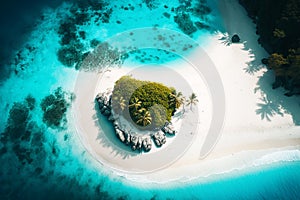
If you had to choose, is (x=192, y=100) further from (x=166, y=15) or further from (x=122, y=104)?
(x=166, y=15)

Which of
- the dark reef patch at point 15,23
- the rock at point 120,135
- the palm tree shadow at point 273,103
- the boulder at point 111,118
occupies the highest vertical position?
the dark reef patch at point 15,23

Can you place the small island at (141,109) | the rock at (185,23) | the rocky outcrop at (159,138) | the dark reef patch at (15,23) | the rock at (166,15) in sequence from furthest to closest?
the rock at (166,15)
the rock at (185,23)
the dark reef patch at (15,23)
the small island at (141,109)
the rocky outcrop at (159,138)

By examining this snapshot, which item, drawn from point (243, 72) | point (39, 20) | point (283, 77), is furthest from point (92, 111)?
point (283, 77)

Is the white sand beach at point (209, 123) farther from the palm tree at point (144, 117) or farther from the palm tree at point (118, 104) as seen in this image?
the palm tree at point (144, 117)

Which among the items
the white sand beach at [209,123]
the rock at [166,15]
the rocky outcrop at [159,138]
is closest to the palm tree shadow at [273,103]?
the white sand beach at [209,123]

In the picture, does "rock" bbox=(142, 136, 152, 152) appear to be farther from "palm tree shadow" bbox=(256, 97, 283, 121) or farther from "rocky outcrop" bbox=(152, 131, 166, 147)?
"palm tree shadow" bbox=(256, 97, 283, 121)

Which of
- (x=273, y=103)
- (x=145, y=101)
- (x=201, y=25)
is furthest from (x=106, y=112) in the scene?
(x=273, y=103)
